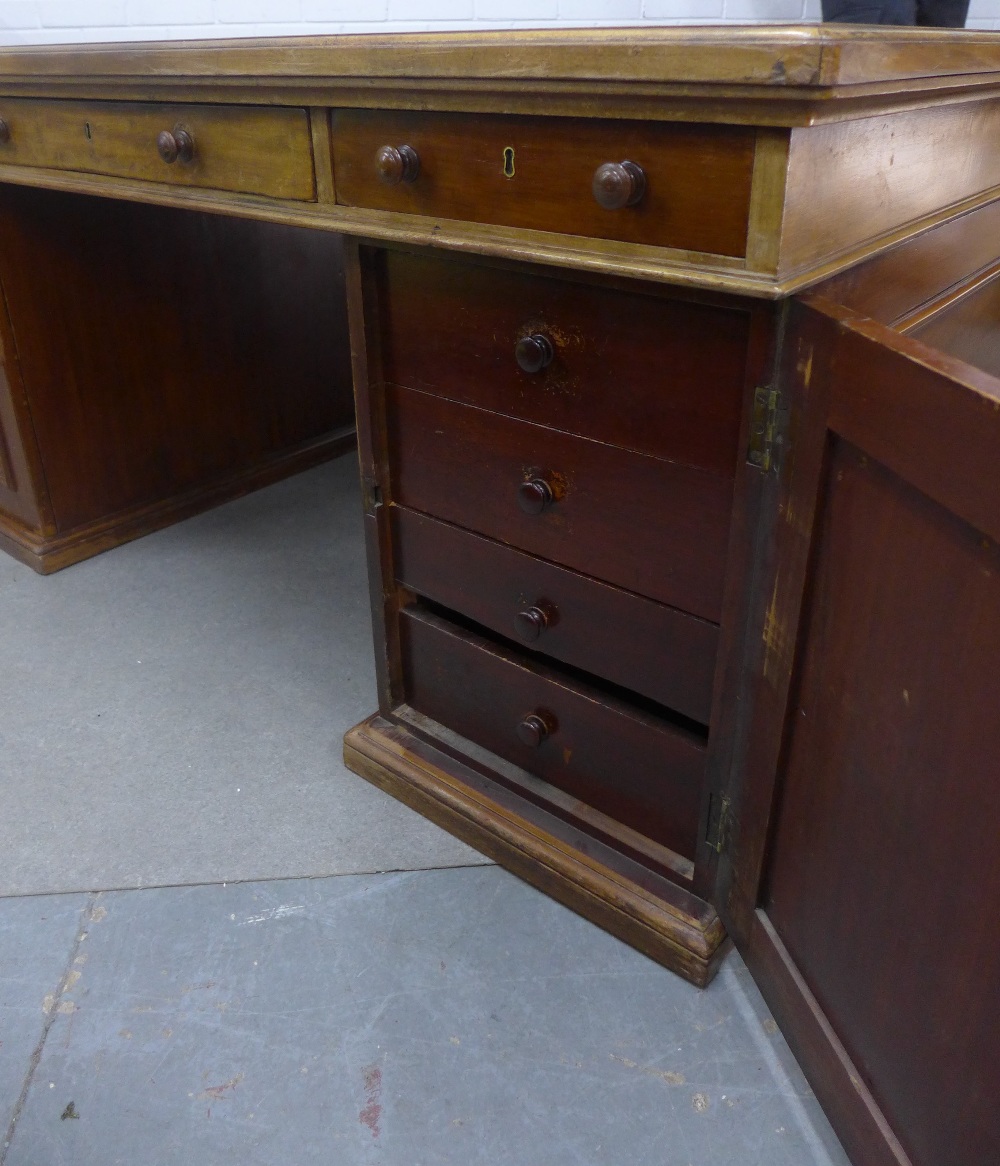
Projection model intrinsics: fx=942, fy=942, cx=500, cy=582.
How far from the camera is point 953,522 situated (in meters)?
0.60

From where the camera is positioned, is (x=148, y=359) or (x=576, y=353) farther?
→ (x=148, y=359)

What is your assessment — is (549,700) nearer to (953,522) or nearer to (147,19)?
(953,522)

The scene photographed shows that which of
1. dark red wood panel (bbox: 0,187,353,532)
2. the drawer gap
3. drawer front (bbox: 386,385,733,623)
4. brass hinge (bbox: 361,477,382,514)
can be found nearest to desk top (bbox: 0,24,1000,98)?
drawer front (bbox: 386,385,733,623)

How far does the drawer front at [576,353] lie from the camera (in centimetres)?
82

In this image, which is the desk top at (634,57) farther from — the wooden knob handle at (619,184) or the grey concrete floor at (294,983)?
the grey concrete floor at (294,983)

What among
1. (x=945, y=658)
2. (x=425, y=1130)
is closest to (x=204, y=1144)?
(x=425, y=1130)

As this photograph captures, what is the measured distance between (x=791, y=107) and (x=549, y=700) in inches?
26.7

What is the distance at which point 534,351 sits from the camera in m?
0.91

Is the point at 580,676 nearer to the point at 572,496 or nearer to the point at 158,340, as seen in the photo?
the point at 572,496

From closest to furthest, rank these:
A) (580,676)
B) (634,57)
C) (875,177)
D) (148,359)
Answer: (634,57) < (875,177) < (580,676) < (148,359)

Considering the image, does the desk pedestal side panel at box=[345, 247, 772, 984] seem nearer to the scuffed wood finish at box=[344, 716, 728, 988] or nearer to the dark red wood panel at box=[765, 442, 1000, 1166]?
the scuffed wood finish at box=[344, 716, 728, 988]

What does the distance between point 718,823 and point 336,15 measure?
1.84m

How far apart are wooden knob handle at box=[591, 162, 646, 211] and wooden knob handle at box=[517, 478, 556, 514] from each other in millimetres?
323

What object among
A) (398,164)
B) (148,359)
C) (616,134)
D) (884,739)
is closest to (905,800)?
(884,739)
